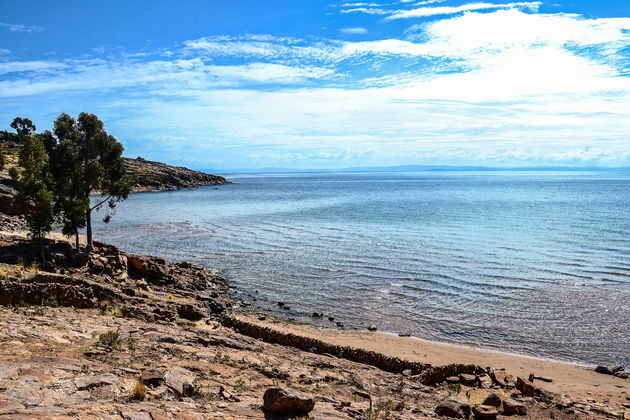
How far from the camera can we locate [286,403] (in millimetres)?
11320

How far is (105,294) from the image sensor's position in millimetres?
23266

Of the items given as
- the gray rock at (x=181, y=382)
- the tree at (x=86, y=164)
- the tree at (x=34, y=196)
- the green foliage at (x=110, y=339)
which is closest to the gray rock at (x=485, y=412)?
the gray rock at (x=181, y=382)

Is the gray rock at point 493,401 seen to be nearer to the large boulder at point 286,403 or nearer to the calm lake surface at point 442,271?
the large boulder at point 286,403

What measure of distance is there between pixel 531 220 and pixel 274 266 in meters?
49.9

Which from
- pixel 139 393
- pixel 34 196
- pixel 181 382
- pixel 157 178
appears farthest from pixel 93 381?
pixel 157 178

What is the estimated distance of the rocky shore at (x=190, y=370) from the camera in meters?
11.0

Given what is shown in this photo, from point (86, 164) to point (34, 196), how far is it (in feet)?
17.4

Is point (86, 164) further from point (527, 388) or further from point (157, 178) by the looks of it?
point (157, 178)

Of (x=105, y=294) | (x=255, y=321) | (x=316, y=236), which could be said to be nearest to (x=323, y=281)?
(x=255, y=321)

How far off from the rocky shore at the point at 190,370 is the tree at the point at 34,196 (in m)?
2.05

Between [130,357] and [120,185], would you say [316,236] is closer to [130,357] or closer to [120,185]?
[120,185]

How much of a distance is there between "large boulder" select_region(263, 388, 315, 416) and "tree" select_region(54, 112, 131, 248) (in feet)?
87.1

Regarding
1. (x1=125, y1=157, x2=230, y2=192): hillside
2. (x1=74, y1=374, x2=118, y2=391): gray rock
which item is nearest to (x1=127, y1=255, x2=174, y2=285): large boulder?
(x1=74, y1=374, x2=118, y2=391): gray rock

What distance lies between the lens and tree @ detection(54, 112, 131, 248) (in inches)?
1281
